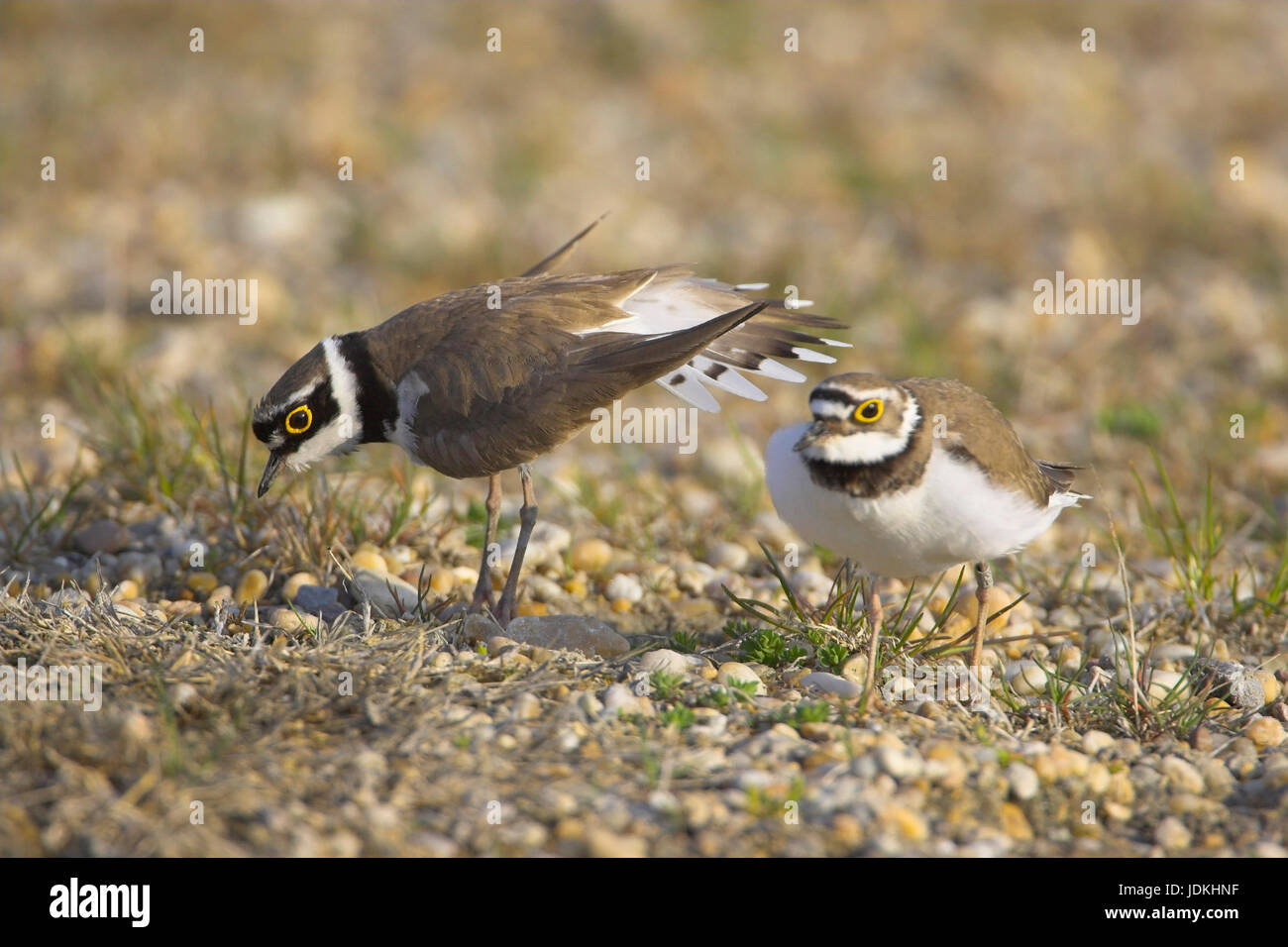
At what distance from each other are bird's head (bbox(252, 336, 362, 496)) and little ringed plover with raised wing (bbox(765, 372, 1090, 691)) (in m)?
1.66

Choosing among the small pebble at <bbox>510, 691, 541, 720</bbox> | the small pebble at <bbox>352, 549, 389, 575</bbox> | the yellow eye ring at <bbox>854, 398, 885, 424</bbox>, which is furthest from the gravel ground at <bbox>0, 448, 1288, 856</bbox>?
the yellow eye ring at <bbox>854, 398, 885, 424</bbox>

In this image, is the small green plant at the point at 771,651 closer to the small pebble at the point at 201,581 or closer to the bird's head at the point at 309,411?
the bird's head at the point at 309,411

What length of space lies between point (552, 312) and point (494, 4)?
8.77 metres

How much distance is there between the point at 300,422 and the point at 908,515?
2.22m

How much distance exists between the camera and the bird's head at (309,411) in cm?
454

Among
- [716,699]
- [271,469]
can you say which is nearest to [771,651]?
[716,699]

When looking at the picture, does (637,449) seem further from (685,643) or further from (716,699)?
(716,699)

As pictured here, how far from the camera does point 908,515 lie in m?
3.65

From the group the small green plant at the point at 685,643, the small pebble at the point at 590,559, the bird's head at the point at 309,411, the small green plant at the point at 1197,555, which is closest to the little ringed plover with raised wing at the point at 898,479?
the small green plant at the point at 685,643

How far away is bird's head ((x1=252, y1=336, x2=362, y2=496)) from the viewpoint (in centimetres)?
454

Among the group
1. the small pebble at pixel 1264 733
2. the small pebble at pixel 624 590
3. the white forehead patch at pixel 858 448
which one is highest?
the white forehead patch at pixel 858 448

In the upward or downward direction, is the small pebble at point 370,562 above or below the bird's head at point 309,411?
below

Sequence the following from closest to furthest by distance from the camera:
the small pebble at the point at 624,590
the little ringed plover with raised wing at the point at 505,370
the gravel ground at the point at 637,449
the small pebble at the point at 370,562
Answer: the gravel ground at the point at 637,449 → the little ringed plover with raised wing at the point at 505,370 → the small pebble at the point at 370,562 → the small pebble at the point at 624,590

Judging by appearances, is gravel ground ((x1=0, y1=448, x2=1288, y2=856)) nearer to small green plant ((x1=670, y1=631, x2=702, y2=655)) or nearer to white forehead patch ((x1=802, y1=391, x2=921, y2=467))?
small green plant ((x1=670, y1=631, x2=702, y2=655))
